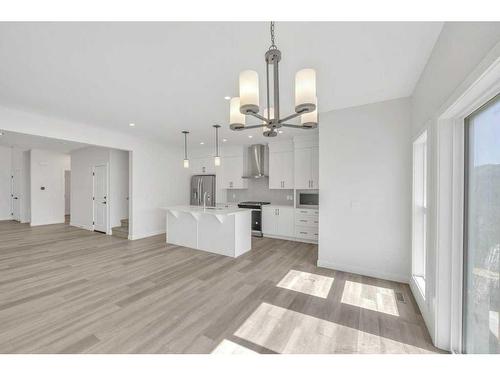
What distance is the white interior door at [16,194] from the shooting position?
7565mm

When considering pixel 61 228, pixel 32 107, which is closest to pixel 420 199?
pixel 32 107

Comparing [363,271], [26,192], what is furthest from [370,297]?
[26,192]

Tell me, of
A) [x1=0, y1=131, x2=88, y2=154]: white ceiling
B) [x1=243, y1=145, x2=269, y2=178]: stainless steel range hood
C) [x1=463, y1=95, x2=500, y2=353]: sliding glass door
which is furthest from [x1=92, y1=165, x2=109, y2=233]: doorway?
[x1=463, y1=95, x2=500, y2=353]: sliding glass door

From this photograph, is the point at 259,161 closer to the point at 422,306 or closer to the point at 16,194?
the point at 422,306

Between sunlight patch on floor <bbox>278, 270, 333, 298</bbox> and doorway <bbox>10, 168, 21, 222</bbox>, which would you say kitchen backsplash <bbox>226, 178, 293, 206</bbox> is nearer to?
sunlight patch on floor <bbox>278, 270, 333, 298</bbox>

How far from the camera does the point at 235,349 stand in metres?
1.72

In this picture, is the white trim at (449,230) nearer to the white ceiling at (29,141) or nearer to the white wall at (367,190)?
the white wall at (367,190)

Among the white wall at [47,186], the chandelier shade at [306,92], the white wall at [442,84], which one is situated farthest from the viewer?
the white wall at [47,186]

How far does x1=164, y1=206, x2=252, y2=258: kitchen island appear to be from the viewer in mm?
4082

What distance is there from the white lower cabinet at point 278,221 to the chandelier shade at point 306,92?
4028mm

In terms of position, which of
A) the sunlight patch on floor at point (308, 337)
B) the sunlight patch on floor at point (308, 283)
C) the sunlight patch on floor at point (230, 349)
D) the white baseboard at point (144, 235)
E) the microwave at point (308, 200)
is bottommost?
the sunlight patch on floor at point (308, 283)

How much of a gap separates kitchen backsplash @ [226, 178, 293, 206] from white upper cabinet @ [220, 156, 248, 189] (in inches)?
13.1

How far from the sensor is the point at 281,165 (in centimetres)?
557

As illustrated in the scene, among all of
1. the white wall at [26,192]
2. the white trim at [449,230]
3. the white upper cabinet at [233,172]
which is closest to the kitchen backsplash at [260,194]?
the white upper cabinet at [233,172]
